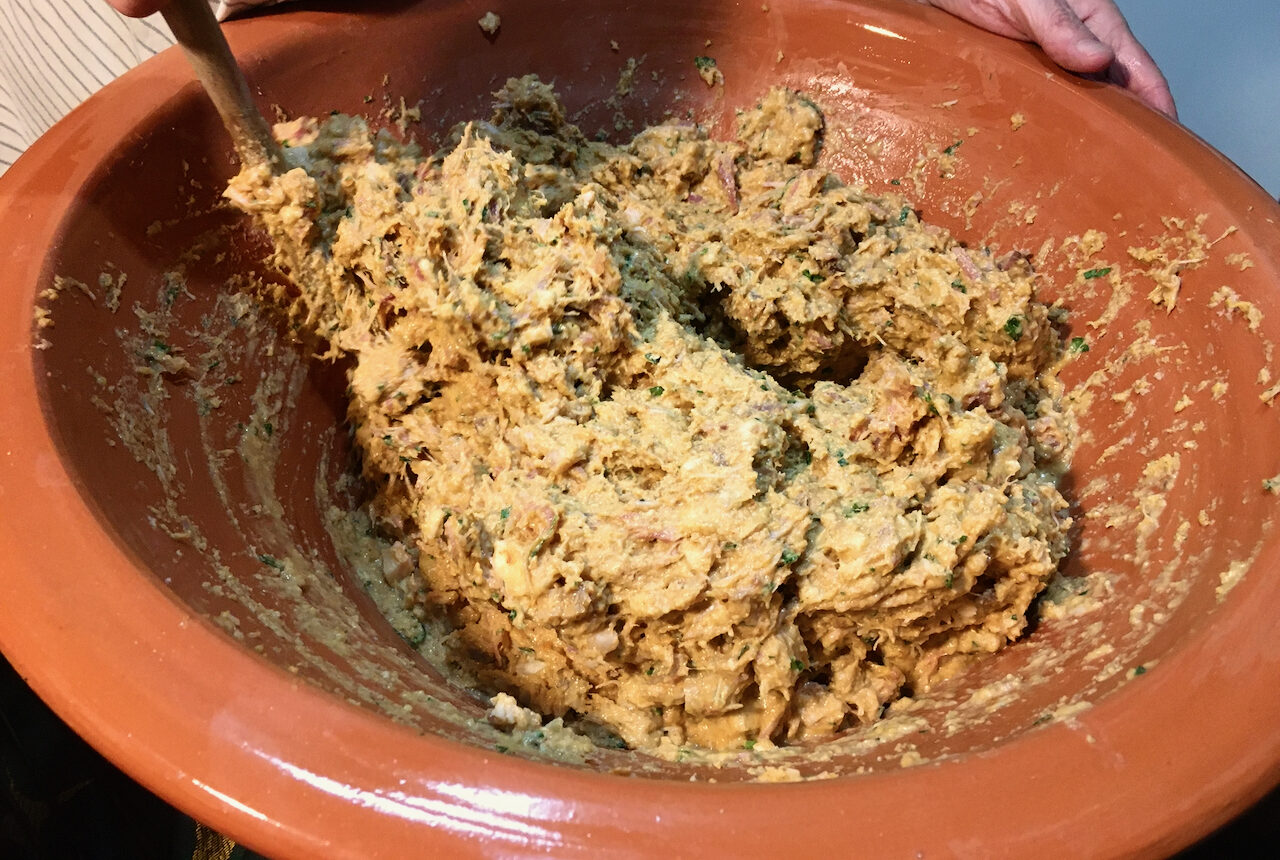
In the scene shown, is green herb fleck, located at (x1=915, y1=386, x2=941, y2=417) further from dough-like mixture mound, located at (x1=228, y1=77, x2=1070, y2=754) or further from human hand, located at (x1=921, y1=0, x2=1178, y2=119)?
human hand, located at (x1=921, y1=0, x2=1178, y2=119)

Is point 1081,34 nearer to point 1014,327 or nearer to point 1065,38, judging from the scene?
point 1065,38

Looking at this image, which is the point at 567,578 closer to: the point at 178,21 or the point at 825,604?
the point at 825,604

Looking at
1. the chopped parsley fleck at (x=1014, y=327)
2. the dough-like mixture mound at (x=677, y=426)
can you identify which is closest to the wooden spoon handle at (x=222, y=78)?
the dough-like mixture mound at (x=677, y=426)

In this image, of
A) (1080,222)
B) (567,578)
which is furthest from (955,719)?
(1080,222)

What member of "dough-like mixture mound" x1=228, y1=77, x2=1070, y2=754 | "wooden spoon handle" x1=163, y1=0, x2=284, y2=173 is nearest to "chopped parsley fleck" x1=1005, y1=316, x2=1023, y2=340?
"dough-like mixture mound" x1=228, y1=77, x2=1070, y2=754

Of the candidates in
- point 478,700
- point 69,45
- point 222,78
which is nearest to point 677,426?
point 478,700
